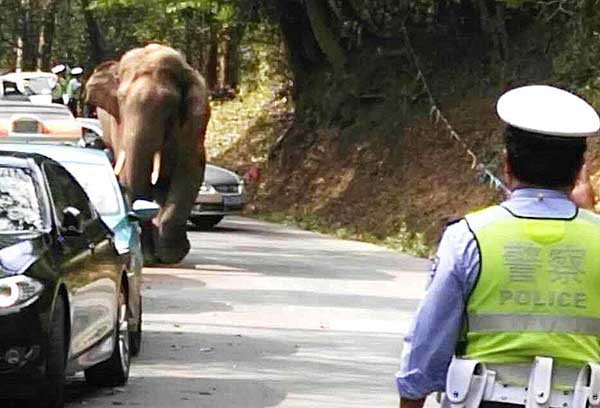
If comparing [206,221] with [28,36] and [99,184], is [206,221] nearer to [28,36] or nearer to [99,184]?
[99,184]

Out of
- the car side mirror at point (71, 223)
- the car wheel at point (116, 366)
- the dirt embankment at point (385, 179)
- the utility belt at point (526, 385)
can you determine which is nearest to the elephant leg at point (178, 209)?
the dirt embankment at point (385, 179)

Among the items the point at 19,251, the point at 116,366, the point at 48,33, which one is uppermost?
the point at 19,251

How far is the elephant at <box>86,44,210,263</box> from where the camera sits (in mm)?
20922

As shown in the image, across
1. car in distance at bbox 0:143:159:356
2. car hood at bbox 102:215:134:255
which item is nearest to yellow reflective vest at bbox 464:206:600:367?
car in distance at bbox 0:143:159:356

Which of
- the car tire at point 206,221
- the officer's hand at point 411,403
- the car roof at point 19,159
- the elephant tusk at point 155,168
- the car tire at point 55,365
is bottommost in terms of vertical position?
the car tire at point 206,221

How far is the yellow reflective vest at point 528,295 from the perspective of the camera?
4.82 meters

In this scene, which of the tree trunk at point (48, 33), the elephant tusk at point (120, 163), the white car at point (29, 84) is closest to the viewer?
the elephant tusk at point (120, 163)

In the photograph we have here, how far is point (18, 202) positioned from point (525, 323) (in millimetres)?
6784

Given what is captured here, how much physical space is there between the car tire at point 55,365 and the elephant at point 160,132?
10410 millimetres

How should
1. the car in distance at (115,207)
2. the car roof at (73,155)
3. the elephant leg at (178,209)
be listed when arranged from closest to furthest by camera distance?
the car in distance at (115,207), the car roof at (73,155), the elephant leg at (178,209)

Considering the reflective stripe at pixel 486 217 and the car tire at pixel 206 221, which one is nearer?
the reflective stripe at pixel 486 217

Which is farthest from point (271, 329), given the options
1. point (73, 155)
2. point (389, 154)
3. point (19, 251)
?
point (389, 154)

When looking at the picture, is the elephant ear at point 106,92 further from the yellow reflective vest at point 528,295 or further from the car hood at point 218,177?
the yellow reflective vest at point 528,295

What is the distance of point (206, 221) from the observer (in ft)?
100
